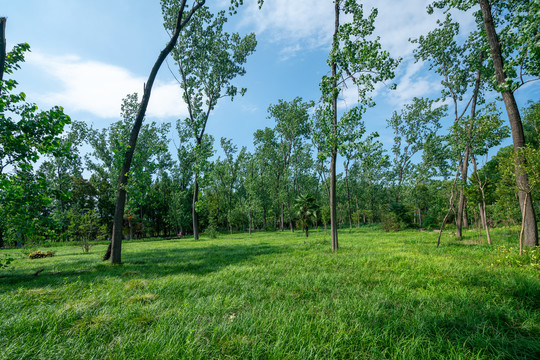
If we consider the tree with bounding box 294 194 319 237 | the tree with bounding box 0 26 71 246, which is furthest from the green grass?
the tree with bounding box 294 194 319 237

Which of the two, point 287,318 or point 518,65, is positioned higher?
point 518,65

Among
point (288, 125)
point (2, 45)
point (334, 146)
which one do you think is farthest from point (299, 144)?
point (2, 45)

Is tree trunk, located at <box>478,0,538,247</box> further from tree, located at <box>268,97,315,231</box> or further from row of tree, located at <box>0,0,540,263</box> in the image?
tree, located at <box>268,97,315,231</box>

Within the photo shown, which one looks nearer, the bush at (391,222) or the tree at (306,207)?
the tree at (306,207)

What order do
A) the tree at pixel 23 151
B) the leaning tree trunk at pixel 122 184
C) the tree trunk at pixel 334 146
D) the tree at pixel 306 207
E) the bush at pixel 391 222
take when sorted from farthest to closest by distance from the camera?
the bush at pixel 391 222
the tree at pixel 306 207
the tree trunk at pixel 334 146
the leaning tree trunk at pixel 122 184
the tree at pixel 23 151

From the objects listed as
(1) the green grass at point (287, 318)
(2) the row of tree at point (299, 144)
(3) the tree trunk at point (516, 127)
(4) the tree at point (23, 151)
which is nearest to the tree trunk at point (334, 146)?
(2) the row of tree at point (299, 144)

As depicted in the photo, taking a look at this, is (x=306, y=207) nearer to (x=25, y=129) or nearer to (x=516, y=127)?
(x=516, y=127)

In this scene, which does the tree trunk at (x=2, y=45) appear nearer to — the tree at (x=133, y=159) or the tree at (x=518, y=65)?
the tree at (x=133, y=159)

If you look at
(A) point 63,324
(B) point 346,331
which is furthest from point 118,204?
(B) point 346,331

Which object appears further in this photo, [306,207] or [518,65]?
[306,207]

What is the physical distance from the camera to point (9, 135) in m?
6.01

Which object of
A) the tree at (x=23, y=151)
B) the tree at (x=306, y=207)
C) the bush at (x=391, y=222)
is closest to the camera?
the tree at (x=23, y=151)

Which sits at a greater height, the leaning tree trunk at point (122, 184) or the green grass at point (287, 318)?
the leaning tree trunk at point (122, 184)

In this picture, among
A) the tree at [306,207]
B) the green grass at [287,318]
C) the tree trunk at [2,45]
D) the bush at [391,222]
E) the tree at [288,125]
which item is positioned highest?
the tree at [288,125]
